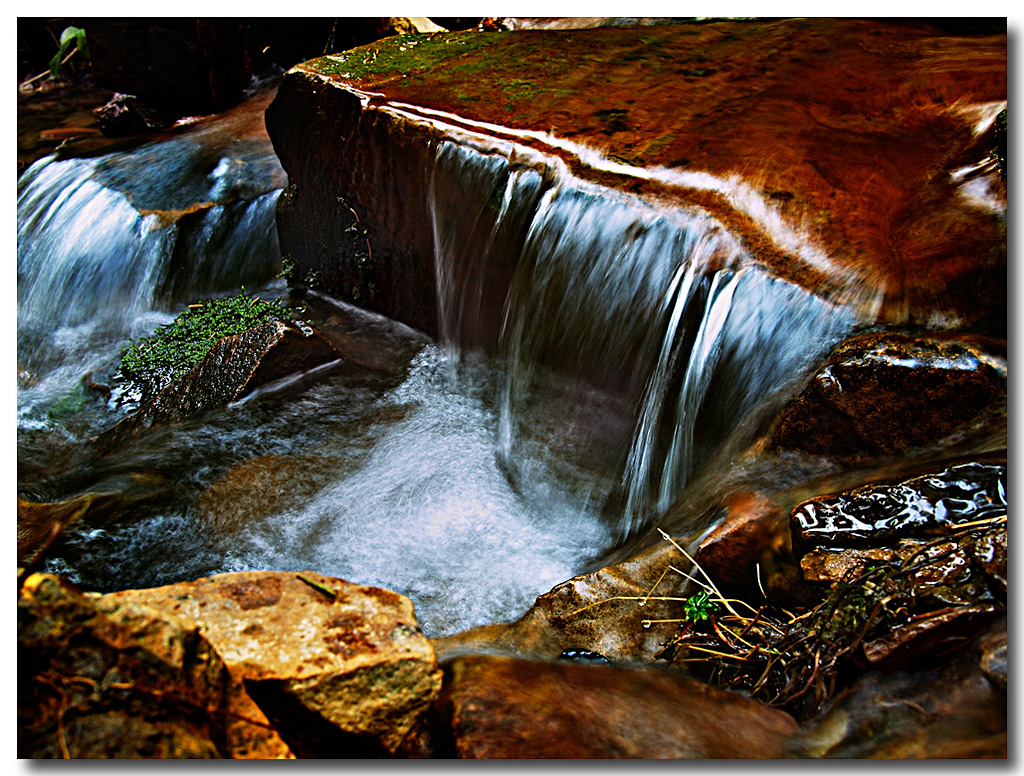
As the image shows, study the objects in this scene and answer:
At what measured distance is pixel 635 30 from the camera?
6.12m

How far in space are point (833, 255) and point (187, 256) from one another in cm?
555

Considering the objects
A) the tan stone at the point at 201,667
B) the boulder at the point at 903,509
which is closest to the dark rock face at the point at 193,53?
the tan stone at the point at 201,667

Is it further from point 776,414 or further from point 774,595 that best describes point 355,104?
point 774,595

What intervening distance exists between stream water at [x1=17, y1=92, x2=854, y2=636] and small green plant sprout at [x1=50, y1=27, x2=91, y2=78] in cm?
538

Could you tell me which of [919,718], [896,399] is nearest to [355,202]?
[896,399]

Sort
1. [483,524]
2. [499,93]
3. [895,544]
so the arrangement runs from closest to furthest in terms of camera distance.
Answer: [895,544] < [483,524] < [499,93]

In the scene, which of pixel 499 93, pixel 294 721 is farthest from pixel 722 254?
pixel 294 721

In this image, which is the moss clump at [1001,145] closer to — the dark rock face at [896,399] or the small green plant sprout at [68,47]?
the dark rock face at [896,399]

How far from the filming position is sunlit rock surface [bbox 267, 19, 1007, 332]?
3447 millimetres

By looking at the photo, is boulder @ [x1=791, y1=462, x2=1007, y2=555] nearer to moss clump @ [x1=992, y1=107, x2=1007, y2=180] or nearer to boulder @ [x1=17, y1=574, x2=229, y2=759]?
moss clump @ [x1=992, y1=107, x2=1007, y2=180]

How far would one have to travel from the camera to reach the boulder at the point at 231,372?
494 cm

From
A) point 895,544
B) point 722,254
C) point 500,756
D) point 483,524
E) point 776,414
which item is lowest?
point 483,524

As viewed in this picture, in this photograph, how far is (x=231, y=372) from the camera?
5.09 m

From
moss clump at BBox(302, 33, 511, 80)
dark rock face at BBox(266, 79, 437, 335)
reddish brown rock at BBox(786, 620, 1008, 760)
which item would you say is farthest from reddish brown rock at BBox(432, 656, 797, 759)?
moss clump at BBox(302, 33, 511, 80)
